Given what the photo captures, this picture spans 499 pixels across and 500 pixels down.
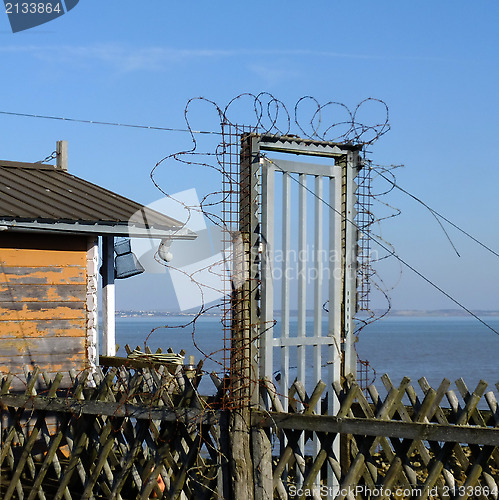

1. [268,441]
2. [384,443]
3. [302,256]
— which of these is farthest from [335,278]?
[268,441]

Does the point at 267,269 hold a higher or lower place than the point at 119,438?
higher

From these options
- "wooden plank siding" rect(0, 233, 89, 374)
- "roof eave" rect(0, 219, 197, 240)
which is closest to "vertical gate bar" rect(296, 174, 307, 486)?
"roof eave" rect(0, 219, 197, 240)

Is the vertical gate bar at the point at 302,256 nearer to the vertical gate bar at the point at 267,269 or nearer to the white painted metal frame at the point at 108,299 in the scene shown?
the vertical gate bar at the point at 267,269

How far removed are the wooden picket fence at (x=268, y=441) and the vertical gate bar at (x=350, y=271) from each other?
388mm

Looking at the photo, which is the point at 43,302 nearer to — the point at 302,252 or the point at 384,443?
the point at 302,252

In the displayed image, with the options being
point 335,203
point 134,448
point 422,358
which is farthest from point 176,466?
point 422,358

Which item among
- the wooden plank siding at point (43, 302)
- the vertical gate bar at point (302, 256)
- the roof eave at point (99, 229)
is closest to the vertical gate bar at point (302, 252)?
the vertical gate bar at point (302, 256)

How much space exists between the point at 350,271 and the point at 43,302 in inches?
198

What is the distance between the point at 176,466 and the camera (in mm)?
9023

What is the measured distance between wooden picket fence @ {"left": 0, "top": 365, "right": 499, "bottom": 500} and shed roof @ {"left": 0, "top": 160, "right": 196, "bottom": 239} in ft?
8.35

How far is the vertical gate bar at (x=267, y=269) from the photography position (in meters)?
8.52

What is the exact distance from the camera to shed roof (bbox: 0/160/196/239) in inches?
451

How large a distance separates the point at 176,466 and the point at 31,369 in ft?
12.1

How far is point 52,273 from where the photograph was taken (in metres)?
12.0
